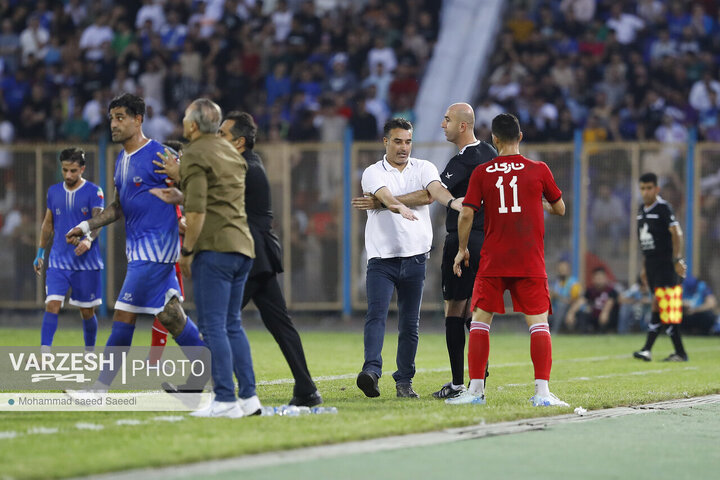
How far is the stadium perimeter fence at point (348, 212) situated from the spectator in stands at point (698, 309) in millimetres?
684

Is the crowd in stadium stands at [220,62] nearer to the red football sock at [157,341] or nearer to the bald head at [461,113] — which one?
the red football sock at [157,341]

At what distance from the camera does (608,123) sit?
22344 millimetres

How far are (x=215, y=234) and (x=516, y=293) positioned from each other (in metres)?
2.65

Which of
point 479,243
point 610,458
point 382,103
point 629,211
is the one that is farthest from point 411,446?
point 382,103

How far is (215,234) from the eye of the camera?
26.2ft

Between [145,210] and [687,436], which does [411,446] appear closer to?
A: [687,436]

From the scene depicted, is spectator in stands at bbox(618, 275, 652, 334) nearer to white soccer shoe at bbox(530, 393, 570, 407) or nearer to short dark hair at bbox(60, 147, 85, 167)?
white soccer shoe at bbox(530, 393, 570, 407)

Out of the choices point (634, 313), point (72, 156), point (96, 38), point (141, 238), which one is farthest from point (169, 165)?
point (96, 38)

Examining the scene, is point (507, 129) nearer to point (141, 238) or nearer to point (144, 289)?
point (141, 238)

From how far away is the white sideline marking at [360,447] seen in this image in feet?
20.4

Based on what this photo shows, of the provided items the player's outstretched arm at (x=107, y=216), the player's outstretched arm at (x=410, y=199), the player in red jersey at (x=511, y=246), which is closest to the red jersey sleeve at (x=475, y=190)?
the player in red jersey at (x=511, y=246)

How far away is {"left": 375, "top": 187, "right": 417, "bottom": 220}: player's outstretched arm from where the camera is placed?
31.3 feet

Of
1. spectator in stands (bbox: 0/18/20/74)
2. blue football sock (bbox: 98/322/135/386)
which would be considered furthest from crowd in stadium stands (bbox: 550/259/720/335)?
spectator in stands (bbox: 0/18/20/74)

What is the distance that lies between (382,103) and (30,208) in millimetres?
7417
